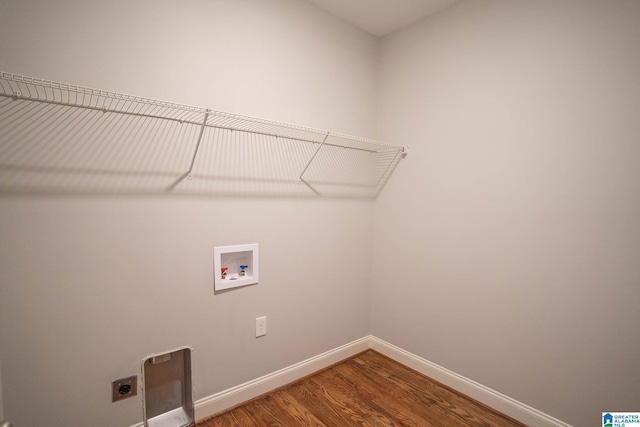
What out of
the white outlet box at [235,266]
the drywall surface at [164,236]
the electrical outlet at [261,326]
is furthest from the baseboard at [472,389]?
the white outlet box at [235,266]

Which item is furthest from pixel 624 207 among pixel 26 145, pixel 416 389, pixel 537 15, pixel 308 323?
pixel 26 145

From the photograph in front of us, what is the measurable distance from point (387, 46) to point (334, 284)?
1888 mm

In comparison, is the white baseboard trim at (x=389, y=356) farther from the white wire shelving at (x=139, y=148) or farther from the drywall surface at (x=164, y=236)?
the white wire shelving at (x=139, y=148)

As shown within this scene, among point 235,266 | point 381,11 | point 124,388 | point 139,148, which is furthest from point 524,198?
point 124,388

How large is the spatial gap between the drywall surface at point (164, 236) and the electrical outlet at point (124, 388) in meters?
0.04

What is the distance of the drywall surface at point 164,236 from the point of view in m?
1.17

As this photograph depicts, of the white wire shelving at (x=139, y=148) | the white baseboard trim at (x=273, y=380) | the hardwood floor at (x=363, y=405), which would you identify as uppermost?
the white wire shelving at (x=139, y=148)

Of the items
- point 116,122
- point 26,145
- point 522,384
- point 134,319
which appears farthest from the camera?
point 522,384

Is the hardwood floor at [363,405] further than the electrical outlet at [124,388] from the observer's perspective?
Yes

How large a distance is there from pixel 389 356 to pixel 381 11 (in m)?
2.54

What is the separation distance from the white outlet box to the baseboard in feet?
4.24

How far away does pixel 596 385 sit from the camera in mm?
1413

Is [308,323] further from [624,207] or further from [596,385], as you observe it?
[624,207]

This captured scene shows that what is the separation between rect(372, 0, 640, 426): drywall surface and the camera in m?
1.34
